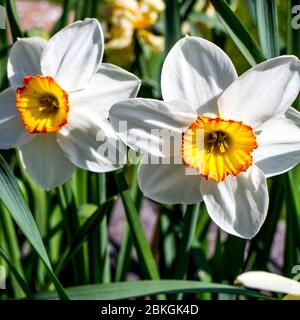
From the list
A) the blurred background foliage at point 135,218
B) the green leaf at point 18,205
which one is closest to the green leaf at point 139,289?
the blurred background foliage at point 135,218

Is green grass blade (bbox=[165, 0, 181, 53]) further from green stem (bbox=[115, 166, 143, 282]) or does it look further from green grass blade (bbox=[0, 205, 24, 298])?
green grass blade (bbox=[0, 205, 24, 298])

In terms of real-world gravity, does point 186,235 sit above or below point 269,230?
above

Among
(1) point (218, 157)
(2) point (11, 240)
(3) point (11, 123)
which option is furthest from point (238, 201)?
(2) point (11, 240)

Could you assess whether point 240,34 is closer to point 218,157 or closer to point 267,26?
point 267,26

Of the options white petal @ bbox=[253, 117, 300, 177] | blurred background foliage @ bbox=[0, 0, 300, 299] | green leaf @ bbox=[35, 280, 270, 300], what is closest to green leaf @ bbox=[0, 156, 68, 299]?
blurred background foliage @ bbox=[0, 0, 300, 299]

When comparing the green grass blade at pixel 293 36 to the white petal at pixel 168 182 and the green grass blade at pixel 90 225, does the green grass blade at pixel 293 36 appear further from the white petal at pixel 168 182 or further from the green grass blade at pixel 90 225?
the green grass blade at pixel 90 225

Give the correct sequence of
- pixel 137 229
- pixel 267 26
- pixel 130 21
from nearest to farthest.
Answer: pixel 267 26 < pixel 137 229 < pixel 130 21

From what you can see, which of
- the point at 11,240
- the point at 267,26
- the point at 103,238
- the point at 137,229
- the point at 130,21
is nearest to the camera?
the point at 267,26
